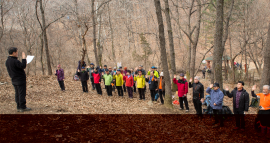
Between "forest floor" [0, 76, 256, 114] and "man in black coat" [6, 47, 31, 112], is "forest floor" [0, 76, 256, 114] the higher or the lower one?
the lower one

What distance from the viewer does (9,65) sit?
5566 mm

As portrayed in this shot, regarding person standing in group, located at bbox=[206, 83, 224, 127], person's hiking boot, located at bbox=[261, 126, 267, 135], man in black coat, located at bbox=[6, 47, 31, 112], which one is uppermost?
man in black coat, located at bbox=[6, 47, 31, 112]

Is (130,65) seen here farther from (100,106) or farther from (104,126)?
(104,126)

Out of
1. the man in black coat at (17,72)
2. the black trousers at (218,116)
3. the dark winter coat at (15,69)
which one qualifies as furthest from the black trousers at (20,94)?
the black trousers at (218,116)

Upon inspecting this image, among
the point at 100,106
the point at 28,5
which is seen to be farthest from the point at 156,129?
the point at 28,5

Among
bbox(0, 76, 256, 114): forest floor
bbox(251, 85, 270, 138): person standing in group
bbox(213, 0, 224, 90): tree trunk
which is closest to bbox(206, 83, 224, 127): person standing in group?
bbox(251, 85, 270, 138): person standing in group

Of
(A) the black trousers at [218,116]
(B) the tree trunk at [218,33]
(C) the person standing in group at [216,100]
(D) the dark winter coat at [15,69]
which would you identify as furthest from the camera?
(B) the tree trunk at [218,33]

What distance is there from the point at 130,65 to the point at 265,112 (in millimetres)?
23765

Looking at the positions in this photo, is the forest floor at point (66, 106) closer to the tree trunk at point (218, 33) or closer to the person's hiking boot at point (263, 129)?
the tree trunk at point (218, 33)

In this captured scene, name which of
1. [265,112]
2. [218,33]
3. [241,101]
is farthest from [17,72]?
[218,33]

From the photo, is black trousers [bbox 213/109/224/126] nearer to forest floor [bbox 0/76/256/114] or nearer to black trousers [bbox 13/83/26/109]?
forest floor [bbox 0/76/256/114]

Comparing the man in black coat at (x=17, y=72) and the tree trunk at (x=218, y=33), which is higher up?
the tree trunk at (x=218, y=33)

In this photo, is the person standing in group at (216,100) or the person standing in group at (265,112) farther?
the person standing in group at (216,100)

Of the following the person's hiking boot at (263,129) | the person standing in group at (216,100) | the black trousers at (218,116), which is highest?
the person standing in group at (216,100)
